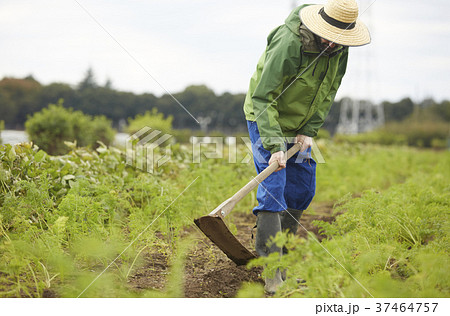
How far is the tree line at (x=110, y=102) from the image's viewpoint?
23.7 ft

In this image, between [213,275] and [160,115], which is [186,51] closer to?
[213,275]

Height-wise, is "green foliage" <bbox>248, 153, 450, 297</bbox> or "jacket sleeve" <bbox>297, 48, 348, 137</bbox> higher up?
"jacket sleeve" <bbox>297, 48, 348, 137</bbox>

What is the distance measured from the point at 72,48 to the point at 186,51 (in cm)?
209

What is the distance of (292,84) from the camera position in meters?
2.54

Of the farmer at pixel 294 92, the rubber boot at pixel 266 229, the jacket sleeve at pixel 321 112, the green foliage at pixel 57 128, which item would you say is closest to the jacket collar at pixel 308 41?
the farmer at pixel 294 92

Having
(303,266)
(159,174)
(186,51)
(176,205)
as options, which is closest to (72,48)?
(186,51)

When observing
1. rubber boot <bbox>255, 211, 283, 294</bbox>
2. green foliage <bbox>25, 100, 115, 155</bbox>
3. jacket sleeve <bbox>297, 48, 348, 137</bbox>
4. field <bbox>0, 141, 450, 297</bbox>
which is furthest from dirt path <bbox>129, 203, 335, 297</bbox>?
green foliage <bbox>25, 100, 115, 155</bbox>

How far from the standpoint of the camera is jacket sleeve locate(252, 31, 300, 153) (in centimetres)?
240

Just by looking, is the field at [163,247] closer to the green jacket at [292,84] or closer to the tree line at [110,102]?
the green jacket at [292,84]

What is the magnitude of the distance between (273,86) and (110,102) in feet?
22.9

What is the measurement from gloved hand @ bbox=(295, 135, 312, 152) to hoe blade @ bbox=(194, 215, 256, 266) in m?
0.78

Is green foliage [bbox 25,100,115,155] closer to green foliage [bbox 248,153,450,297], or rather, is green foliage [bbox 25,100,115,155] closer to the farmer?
the farmer

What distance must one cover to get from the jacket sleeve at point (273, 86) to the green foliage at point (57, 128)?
458 centimetres
